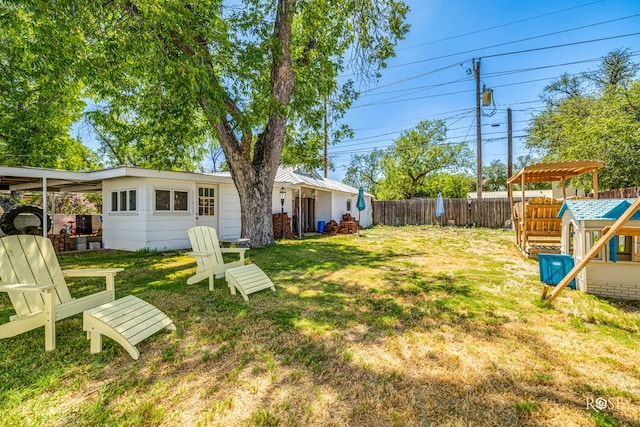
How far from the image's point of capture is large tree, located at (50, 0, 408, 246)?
5.41 meters

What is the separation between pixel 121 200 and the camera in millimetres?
9375

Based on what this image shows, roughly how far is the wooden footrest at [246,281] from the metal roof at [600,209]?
4.77m

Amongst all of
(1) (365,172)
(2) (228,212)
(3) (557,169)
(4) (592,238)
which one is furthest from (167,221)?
(1) (365,172)

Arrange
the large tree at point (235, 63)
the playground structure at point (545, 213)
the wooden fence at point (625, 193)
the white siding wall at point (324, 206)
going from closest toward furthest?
the large tree at point (235, 63) < the playground structure at point (545, 213) < the wooden fence at point (625, 193) < the white siding wall at point (324, 206)

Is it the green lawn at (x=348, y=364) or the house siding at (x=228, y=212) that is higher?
the house siding at (x=228, y=212)

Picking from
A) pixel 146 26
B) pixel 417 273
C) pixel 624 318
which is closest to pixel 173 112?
pixel 146 26

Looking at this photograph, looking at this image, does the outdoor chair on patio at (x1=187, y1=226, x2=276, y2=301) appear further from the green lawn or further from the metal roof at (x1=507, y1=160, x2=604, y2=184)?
→ the metal roof at (x1=507, y1=160, x2=604, y2=184)

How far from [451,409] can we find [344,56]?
10164mm

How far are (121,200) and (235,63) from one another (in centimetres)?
582

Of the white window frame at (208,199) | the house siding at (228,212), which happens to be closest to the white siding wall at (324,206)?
the house siding at (228,212)

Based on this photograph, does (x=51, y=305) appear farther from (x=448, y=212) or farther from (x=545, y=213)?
(x=448, y=212)

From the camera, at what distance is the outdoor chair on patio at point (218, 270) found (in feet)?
13.7

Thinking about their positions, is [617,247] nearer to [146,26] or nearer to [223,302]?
[223,302]

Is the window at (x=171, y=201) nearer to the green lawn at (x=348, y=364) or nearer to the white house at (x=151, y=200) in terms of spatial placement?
the white house at (x=151, y=200)
